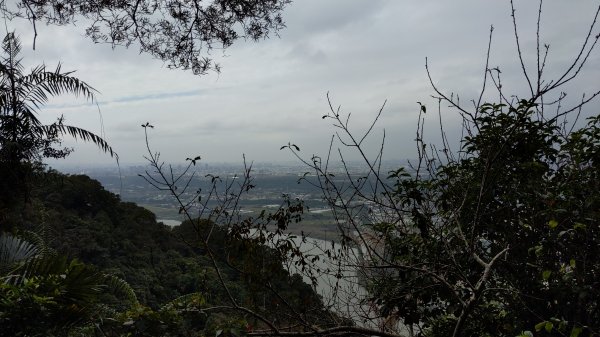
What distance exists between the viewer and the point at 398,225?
3.53m

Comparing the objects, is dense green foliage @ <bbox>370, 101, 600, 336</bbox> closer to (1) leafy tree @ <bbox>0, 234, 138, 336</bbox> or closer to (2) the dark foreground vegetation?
(2) the dark foreground vegetation

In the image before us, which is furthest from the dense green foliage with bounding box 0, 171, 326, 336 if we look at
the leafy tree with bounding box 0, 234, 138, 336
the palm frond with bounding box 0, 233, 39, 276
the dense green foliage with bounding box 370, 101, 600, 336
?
the dense green foliage with bounding box 370, 101, 600, 336

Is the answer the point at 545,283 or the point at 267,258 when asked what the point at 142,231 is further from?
the point at 545,283

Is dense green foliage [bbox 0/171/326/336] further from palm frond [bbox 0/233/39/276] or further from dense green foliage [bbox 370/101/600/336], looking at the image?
dense green foliage [bbox 370/101/600/336]

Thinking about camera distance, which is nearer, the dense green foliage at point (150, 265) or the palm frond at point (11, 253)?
the dense green foliage at point (150, 265)

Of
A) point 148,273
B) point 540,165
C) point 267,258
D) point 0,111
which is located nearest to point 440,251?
point 540,165

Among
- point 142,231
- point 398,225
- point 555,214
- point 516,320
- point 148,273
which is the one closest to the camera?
point 555,214

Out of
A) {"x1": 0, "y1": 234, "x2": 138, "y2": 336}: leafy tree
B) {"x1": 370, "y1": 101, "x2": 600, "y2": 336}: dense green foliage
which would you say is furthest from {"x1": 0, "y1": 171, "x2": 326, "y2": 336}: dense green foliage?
{"x1": 370, "y1": 101, "x2": 600, "y2": 336}: dense green foliage

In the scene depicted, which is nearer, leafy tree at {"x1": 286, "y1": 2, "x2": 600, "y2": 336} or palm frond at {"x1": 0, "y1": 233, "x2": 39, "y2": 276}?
leafy tree at {"x1": 286, "y1": 2, "x2": 600, "y2": 336}

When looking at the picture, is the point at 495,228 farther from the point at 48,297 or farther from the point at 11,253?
the point at 11,253

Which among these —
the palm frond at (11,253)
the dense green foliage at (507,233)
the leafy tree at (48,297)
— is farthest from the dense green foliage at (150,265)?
the dense green foliage at (507,233)

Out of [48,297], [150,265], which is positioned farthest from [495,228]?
[150,265]

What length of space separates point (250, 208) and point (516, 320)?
11.5ft

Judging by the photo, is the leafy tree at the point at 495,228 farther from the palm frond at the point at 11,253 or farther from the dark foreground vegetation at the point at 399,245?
the palm frond at the point at 11,253
